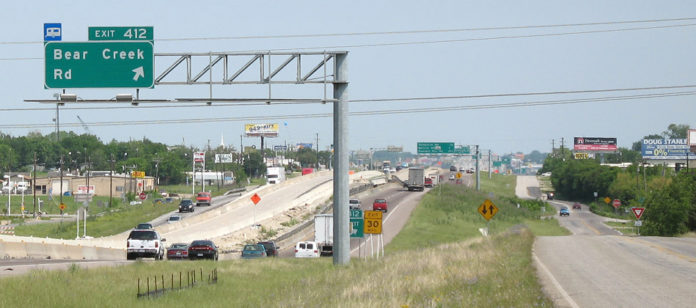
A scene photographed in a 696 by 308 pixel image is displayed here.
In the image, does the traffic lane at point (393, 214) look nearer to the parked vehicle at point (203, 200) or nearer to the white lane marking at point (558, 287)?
the parked vehicle at point (203, 200)

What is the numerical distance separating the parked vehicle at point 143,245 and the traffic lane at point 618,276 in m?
21.3

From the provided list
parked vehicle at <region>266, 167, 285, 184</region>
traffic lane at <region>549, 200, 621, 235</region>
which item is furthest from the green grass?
traffic lane at <region>549, 200, 621, 235</region>

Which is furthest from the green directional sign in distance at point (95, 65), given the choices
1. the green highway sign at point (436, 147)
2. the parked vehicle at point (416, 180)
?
the green highway sign at point (436, 147)

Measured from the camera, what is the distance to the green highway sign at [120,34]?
29297 mm

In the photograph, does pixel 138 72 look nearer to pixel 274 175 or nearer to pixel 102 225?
pixel 102 225

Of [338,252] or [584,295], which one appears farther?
[338,252]

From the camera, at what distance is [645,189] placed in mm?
109438

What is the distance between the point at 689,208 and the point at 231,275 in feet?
148

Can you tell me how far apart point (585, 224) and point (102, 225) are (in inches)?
2223

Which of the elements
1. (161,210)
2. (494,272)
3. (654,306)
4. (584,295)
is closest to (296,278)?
(494,272)

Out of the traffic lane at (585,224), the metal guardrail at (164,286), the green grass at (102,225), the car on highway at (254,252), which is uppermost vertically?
the metal guardrail at (164,286)

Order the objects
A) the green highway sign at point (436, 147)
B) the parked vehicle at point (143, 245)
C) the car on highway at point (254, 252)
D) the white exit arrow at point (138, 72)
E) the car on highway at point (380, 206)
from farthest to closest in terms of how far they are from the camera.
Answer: the green highway sign at point (436, 147)
the car on highway at point (380, 206)
the car on highway at point (254, 252)
the parked vehicle at point (143, 245)
the white exit arrow at point (138, 72)

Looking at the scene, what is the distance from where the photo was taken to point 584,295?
18.6 meters

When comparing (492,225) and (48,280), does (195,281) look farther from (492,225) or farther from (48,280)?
(492,225)
